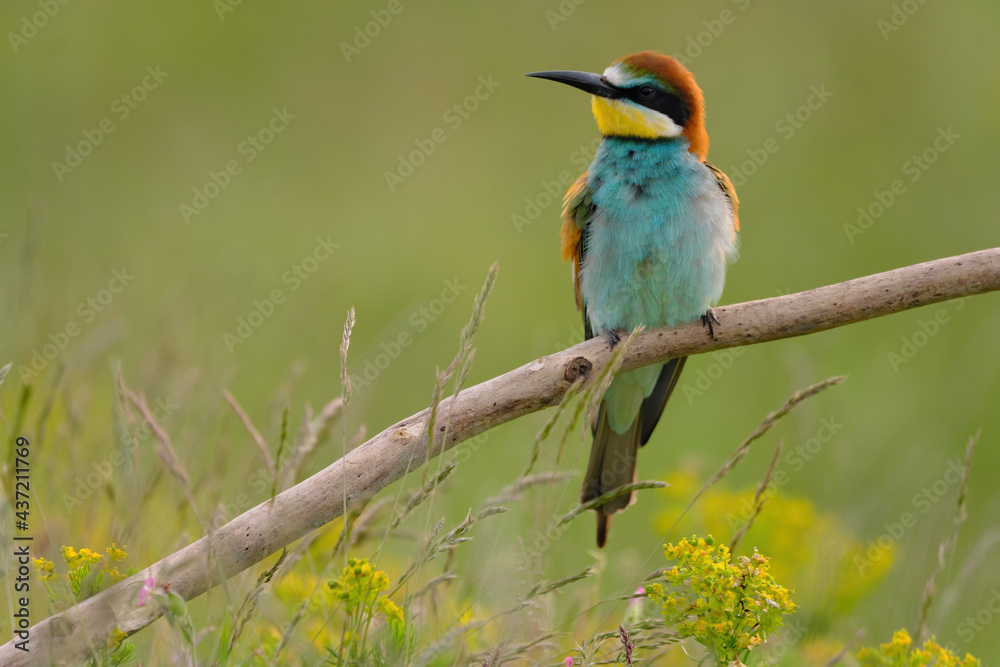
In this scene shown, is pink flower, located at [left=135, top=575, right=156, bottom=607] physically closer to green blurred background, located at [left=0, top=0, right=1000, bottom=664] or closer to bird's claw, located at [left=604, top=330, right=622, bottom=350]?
bird's claw, located at [left=604, top=330, right=622, bottom=350]

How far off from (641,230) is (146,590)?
59.9 inches

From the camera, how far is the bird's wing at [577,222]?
8.11 feet

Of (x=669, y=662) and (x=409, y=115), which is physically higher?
(x=409, y=115)

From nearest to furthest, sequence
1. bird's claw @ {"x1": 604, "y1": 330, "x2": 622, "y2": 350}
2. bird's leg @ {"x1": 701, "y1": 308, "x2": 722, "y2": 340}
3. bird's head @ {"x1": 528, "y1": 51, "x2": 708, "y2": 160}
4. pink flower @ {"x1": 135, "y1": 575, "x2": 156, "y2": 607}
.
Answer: pink flower @ {"x1": 135, "y1": 575, "x2": 156, "y2": 607} → bird's leg @ {"x1": 701, "y1": 308, "x2": 722, "y2": 340} → bird's claw @ {"x1": 604, "y1": 330, "x2": 622, "y2": 350} → bird's head @ {"x1": 528, "y1": 51, "x2": 708, "y2": 160}

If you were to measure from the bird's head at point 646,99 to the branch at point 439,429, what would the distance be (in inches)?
32.4

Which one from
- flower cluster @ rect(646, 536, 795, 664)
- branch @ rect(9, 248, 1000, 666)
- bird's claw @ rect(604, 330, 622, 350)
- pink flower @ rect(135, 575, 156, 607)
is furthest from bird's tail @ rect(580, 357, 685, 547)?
pink flower @ rect(135, 575, 156, 607)

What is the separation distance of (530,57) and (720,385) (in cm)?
247

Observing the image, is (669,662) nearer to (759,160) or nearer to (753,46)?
(759,160)

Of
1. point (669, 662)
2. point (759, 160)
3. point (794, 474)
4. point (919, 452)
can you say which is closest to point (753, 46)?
point (759, 160)

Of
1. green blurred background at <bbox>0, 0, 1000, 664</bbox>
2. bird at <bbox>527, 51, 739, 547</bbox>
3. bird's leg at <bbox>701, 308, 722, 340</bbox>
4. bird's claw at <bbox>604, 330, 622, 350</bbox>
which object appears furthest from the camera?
green blurred background at <bbox>0, 0, 1000, 664</bbox>

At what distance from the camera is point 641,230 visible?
2.34 meters

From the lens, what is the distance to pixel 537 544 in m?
1.32

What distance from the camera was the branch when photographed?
3.84 ft

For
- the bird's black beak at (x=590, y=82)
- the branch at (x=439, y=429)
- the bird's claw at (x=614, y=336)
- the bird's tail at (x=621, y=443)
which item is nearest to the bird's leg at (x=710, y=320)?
the branch at (x=439, y=429)
